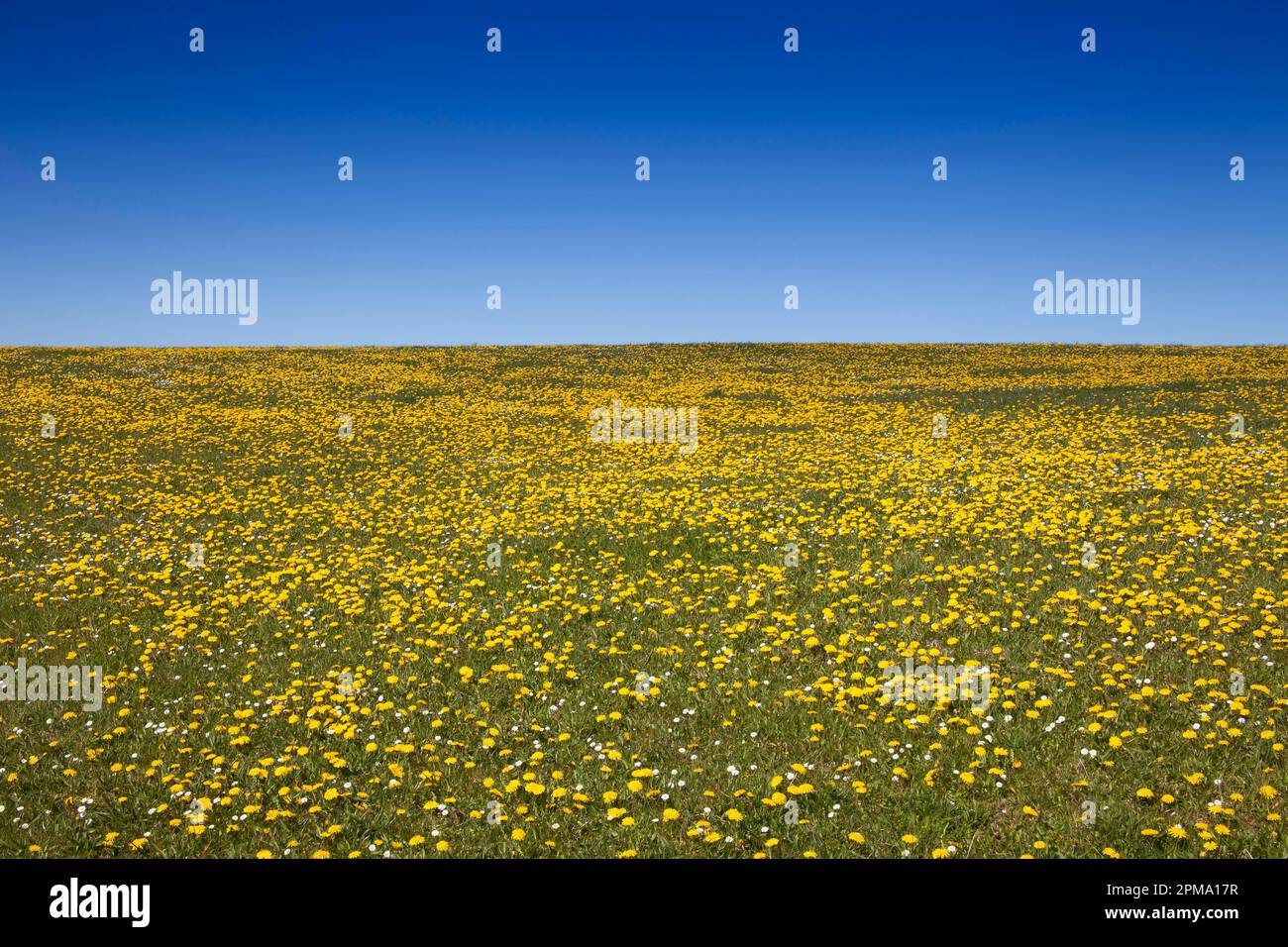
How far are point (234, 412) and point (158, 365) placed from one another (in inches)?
656

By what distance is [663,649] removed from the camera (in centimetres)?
860

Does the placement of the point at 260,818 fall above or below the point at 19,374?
below

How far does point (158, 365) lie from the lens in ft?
134

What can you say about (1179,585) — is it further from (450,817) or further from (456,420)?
(456,420)

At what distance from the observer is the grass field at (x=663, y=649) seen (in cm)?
568

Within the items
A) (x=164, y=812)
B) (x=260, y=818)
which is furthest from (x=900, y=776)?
(x=164, y=812)

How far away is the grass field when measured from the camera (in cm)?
568

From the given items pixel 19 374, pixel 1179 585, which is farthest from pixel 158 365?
pixel 1179 585

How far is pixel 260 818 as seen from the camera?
236 inches

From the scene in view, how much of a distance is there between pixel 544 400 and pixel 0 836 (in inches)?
1125
